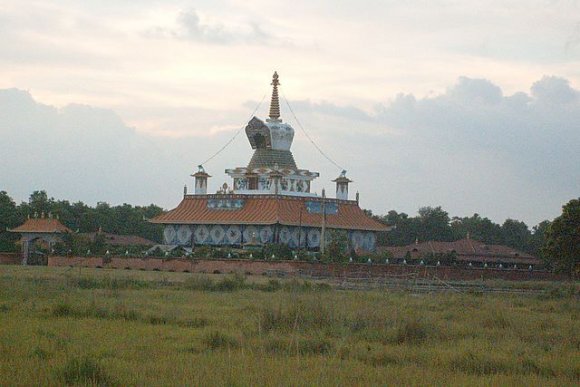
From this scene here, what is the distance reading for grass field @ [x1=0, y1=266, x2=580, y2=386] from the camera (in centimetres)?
1561

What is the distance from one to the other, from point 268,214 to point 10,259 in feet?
63.8

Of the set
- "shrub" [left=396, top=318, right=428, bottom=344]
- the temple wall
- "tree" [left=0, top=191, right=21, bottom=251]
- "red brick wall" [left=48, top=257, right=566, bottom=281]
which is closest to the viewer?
"shrub" [left=396, top=318, right=428, bottom=344]

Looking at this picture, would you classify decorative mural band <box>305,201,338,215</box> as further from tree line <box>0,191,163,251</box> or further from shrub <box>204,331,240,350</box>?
shrub <box>204,331,240,350</box>

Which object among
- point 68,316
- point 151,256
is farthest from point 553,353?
point 151,256

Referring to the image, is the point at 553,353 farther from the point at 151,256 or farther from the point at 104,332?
the point at 151,256

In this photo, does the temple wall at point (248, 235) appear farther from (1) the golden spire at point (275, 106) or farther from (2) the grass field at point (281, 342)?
(2) the grass field at point (281, 342)

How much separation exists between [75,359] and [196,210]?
193ft

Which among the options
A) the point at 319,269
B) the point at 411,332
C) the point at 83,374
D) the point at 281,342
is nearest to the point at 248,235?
the point at 319,269

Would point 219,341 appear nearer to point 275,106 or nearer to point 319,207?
point 319,207

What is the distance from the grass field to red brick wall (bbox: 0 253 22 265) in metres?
39.5

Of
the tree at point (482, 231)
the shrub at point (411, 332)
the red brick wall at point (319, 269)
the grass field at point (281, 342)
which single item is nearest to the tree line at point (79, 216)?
the red brick wall at point (319, 269)

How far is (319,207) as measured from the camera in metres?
72.7

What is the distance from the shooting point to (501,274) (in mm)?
62344

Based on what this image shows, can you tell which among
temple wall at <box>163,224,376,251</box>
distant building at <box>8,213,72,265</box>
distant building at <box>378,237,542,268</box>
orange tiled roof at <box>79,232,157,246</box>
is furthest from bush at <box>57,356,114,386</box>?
orange tiled roof at <box>79,232,157,246</box>
